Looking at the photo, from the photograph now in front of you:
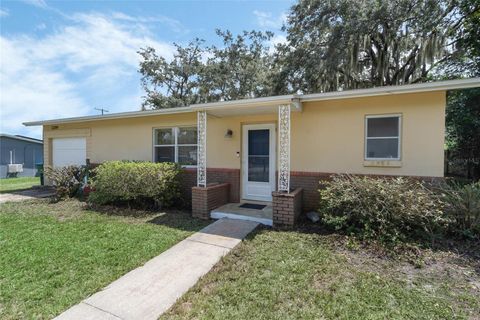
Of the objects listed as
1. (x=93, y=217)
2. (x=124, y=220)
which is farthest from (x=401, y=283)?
(x=93, y=217)

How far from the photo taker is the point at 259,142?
7.37 m

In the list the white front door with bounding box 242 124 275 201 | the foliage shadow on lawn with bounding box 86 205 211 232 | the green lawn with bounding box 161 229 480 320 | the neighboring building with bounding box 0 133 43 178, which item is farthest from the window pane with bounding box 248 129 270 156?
the neighboring building with bounding box 0 133 43 178

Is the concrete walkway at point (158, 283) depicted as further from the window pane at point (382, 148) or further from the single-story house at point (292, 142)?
the window pane at point (382, 148)

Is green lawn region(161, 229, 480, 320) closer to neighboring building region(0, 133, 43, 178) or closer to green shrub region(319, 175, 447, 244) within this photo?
green shrub region(319, 175, 447, 244)

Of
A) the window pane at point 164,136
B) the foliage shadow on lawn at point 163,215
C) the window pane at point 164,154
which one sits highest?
the window pane at point 164,136

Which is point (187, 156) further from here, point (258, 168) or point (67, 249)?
point (67, 249)

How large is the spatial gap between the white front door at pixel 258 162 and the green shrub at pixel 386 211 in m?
2.33

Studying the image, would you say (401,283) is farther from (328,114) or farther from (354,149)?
(328,114)

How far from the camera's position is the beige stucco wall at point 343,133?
555 centimetres

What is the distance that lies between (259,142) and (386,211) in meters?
3.72

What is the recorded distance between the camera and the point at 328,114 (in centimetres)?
644

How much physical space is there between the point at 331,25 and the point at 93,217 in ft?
41.0

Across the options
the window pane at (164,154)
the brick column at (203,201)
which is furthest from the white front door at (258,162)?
the window pane at (164,154)

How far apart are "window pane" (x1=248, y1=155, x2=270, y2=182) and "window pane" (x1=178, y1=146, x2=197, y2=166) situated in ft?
6.45
